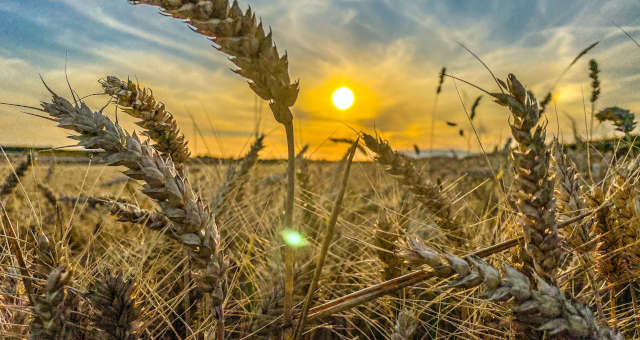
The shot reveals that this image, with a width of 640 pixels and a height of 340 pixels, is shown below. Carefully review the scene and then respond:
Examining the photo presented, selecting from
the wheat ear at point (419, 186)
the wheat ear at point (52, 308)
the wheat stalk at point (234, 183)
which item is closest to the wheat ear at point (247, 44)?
the wheat ear at point (52, 308)

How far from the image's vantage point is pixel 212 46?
707 mm

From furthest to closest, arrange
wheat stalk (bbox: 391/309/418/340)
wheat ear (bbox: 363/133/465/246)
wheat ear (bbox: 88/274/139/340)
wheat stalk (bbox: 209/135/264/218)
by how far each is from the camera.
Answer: wheat stalk (bbox: 209/135/264/218)
wheat ear (bbox: 363/133/465/246)
wheat stalk (bbox: 391/309/418/340)
wheat ear (bbox: 88/274/139/340)

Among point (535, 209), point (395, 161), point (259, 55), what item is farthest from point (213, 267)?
point (395, 161)

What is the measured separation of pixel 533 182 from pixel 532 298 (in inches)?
8.8

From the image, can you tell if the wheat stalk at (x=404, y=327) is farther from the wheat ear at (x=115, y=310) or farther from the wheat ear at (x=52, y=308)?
the wheat ear at (x=52, y=308)

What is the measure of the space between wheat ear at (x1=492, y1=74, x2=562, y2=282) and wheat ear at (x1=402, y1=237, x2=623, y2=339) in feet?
0.28

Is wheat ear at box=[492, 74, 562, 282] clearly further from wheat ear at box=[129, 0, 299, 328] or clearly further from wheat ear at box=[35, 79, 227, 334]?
wheat ear at box=[35, 79, 227, 334]

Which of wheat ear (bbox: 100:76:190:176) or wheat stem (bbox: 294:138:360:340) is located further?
wheat ear (bbox: 100:76:190:176)

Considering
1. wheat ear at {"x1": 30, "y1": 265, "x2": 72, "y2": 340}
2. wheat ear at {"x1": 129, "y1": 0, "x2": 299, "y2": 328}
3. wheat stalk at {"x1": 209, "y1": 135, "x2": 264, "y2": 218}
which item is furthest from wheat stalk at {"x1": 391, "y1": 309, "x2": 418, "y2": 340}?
wheat stalk at {"x1": 209, "y1": 135, "x2": 264, "y2": 218}

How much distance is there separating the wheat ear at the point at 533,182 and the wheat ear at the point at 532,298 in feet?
0.28

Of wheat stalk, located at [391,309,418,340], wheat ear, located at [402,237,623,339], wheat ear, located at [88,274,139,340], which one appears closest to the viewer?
wheat ear, located at [402,237,623,339]

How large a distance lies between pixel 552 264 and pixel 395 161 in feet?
2.61

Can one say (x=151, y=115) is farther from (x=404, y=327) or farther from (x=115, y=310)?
(x=404, y=327)

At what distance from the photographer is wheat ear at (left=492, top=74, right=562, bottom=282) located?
27.6 inches
